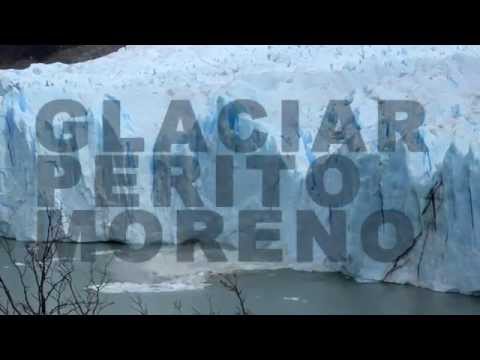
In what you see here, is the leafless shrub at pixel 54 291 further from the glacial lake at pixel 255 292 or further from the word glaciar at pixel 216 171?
the word glaciar at pixel 216 171

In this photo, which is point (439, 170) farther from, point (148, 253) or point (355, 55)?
point (355, 55)

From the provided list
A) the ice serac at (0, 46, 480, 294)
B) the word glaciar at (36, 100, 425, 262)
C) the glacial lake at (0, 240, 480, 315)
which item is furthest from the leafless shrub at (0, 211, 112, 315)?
the ice serac at (0, 46, 480, 294)

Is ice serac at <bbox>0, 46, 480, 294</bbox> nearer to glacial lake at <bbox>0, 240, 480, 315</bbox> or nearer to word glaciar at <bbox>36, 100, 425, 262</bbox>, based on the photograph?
word glaciar at <bbox>36, 100, 425, 262</bbox>

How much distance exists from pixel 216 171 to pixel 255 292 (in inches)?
69.0

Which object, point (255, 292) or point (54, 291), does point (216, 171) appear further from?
point (54, 291)

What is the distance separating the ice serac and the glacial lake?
0.19m

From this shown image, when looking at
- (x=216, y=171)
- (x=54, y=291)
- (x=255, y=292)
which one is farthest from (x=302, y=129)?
(x=54, y=291)

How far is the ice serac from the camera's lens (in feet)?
19.0

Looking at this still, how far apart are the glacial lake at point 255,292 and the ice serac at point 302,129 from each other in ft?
0.64

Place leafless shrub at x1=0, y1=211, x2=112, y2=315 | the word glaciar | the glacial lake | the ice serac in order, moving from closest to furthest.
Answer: leafless shrub at x1=0, y1=211, x2=112, y2=315, the glacial lake, the ice serac, the word glaciar

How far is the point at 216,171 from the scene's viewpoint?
7359mm
